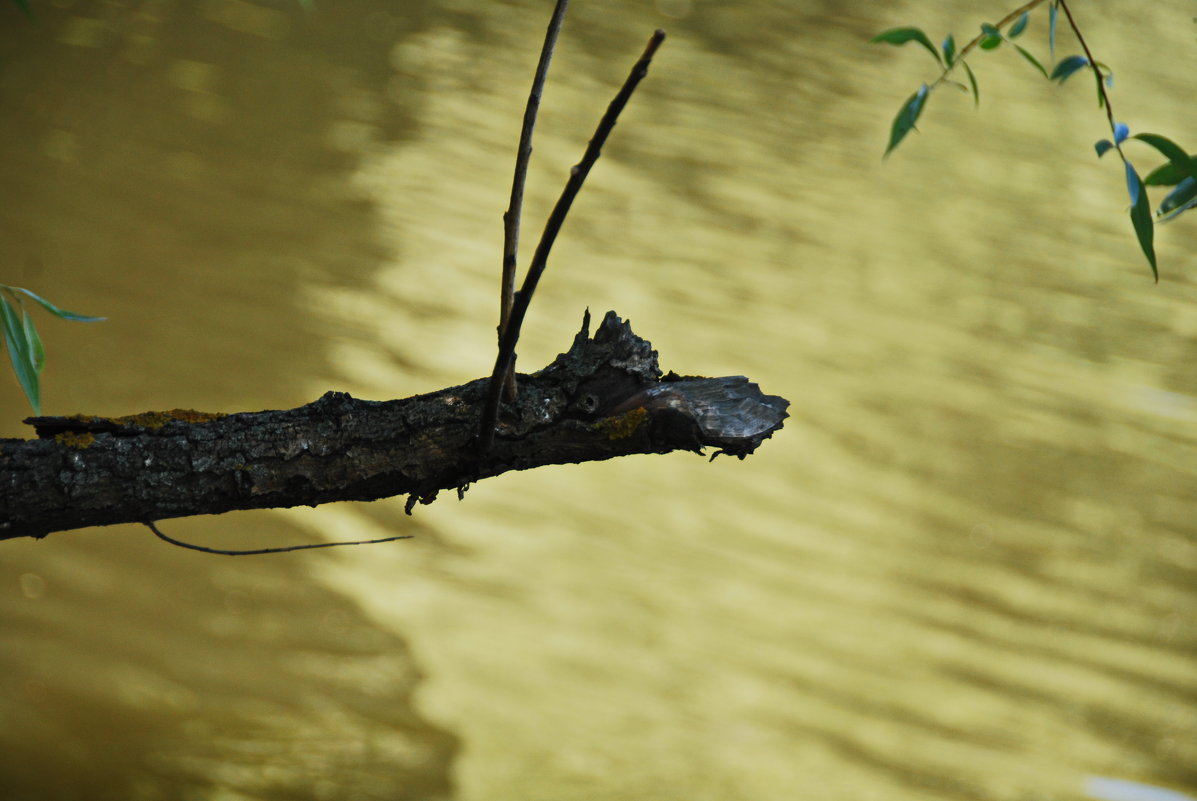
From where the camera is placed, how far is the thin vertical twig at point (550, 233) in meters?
0.39

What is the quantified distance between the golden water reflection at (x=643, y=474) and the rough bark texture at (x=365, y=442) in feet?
2.48

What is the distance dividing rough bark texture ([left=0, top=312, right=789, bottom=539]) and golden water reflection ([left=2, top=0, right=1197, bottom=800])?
0.76 meters

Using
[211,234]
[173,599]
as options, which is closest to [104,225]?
[211,234]

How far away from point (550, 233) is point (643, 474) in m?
1.53

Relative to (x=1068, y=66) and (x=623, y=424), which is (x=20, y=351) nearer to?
(x=623, y=424)

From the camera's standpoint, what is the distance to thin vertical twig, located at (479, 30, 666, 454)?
0.39m

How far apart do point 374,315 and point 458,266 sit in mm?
351

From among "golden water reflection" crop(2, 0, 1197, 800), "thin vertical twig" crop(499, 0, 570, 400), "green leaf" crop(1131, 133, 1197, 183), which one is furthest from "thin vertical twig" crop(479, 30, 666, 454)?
"golden water reflection" crop(2, 0, 1197, 800)

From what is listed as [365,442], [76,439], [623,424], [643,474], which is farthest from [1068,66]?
[643,474]

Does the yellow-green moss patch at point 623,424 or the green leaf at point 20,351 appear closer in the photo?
the yellow-green moss patch at point 623,424

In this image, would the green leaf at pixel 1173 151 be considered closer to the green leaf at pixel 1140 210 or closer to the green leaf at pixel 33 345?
the green leaf at pixel 1140 210

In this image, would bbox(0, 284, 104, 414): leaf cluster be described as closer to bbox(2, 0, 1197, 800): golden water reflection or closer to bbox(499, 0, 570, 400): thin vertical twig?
bbox(499, 0, 570, 400): thin vertical twig

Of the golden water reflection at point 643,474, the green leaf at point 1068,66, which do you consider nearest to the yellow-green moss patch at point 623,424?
the green leaf at point 1068,66

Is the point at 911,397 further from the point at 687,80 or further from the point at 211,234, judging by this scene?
the point at 687,80
